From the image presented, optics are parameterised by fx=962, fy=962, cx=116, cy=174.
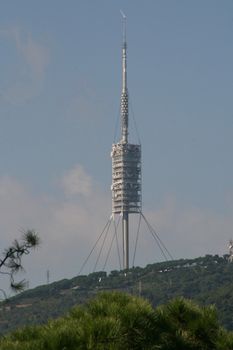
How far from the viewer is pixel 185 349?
990 inches

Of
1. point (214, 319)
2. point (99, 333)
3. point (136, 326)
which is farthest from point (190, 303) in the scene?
point (99, 333)

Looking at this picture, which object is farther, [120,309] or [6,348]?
[120,309]

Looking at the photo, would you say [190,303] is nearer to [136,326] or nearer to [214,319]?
[214,319]

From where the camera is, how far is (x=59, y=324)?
23438mm

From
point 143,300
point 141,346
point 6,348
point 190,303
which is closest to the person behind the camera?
point 6,348

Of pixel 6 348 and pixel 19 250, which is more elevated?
pixel 19 250

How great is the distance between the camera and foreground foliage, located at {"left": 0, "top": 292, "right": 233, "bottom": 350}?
71.7 feet

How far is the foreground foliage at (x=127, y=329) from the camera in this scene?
2186 centimetres

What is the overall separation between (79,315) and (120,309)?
3.89 feet

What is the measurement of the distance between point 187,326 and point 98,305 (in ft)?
9.64

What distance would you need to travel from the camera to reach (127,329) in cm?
2328

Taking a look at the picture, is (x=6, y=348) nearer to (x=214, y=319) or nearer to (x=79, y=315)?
(x=79, y=315)

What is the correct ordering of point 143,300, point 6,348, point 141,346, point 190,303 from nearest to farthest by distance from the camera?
point 6,348, point 141,346, point 143,300, point 190,303

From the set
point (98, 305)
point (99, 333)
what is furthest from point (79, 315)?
point (99, 333)
